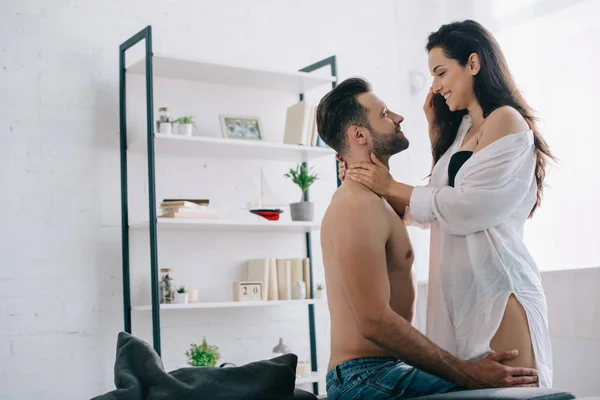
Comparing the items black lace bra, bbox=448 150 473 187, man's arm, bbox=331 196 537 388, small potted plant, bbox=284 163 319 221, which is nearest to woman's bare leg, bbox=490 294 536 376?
man's arm, bbox=331 196 537 388

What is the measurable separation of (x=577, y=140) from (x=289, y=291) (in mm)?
1564

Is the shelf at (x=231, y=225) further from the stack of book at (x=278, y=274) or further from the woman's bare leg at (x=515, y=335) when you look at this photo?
the woman's bare leg at (x=515, y=335)

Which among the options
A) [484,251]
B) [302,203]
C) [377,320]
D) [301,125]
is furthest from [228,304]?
[377,320]

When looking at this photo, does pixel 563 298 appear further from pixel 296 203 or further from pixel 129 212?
pixel 129 212

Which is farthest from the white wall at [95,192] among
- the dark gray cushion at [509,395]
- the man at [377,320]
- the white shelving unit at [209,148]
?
the dark gray cushion at [509,395]

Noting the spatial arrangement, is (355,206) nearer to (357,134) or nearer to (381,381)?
(357,134)

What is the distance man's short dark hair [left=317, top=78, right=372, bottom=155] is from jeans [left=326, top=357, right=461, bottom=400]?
635 millimetres

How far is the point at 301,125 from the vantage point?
12.8ft

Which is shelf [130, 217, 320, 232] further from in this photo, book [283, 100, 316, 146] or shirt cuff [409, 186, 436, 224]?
shirt cuff [409, 186, 436, 224]

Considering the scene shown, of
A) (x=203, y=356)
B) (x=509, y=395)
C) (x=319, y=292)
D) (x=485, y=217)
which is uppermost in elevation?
(x=485, y=217)

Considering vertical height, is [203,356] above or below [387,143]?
below

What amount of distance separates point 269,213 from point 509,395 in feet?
7.84

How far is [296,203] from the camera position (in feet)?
12.8

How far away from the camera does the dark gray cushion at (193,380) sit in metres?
1.53
